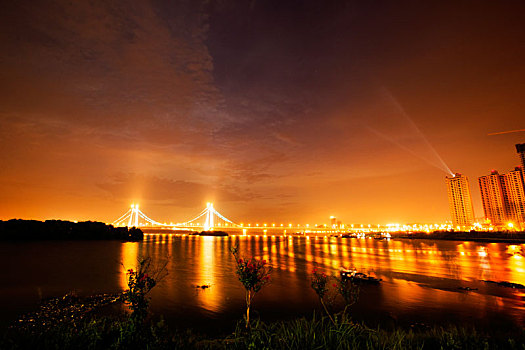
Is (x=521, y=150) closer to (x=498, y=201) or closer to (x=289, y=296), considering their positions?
(x=498, y=201)

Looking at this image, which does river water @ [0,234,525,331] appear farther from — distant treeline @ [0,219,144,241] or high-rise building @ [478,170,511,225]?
high-rise building @ [478,170,511,225]

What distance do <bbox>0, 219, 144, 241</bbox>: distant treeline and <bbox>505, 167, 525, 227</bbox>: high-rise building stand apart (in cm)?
23660

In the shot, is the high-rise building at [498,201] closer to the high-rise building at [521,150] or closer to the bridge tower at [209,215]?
the high-rise building at [521,150]

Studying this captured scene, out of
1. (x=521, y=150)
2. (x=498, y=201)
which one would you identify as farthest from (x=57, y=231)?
(x=498, y=201)

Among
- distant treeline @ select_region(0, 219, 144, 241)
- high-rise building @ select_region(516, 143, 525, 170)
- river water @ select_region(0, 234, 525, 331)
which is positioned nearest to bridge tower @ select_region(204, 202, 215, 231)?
distant treeline @ select_region(0, 219, 144, 241)

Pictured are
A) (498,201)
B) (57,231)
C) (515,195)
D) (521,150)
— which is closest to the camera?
(57,231)

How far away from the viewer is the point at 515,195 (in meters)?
179

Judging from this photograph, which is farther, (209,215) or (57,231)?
(209,215)

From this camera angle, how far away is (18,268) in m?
36.4

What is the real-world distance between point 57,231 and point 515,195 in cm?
26757

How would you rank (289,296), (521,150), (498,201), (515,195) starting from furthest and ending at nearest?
(498,201)
(515,195)
(521,150)
(289,296)

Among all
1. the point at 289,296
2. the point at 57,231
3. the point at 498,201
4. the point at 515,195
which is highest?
the point at 515,195

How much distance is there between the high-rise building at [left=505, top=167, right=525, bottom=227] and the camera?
6801 inches

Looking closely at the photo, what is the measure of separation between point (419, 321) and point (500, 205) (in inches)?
9450
